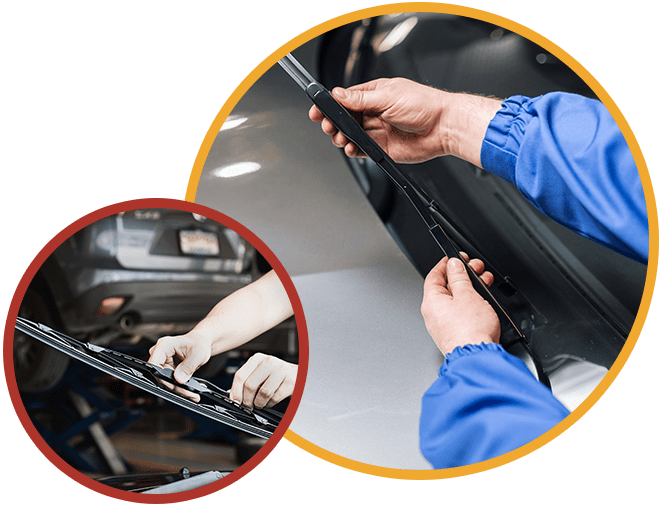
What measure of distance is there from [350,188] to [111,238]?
50 centimetres

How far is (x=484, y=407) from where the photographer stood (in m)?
0.73

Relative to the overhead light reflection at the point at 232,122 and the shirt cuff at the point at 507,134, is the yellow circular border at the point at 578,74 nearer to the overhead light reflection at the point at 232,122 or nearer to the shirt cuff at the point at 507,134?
the overhead light reflection at the point at 232,122

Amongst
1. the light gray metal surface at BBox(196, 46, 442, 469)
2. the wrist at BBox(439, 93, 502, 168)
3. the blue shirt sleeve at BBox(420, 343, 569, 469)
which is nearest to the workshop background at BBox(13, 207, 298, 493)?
the light gray metal surface at BBox(196, 46, 442, 469)

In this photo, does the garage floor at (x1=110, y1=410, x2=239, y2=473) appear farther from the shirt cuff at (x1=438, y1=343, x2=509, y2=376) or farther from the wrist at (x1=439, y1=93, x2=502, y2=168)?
the wrist at (x1=439, y1=93, x2=502, y2=168)

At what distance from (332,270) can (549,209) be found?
44cm

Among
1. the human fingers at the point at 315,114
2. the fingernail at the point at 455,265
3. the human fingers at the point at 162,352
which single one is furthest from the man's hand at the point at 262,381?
the human fingers at the point at 315,114

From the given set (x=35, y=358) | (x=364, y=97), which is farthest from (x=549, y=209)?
(x=35, y=358)

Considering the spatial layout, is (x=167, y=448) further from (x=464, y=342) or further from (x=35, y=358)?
(x=464, y=342)

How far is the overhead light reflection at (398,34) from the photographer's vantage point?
93cm

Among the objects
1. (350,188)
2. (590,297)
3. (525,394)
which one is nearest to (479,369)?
(525,394)

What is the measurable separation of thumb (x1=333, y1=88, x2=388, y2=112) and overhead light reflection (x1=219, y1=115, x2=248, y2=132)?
7.7 inches

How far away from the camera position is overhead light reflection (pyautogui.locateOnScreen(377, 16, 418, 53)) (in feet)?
3.06

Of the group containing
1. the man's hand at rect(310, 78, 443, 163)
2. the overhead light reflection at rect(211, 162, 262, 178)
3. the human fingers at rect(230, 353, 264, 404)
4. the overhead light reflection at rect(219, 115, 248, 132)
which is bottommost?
the human fingers at rect(230, 353, 264, 404)

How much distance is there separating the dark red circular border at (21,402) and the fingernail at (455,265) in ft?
1.05
